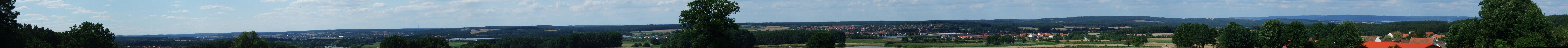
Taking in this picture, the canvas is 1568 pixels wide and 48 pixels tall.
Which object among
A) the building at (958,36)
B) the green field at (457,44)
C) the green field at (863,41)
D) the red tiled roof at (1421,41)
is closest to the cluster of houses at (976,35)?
the building at (958,36)

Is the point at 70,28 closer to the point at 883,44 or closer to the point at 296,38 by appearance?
the point at 883,44

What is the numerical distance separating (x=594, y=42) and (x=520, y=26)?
10942 cm

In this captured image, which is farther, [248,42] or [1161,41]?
[1161,41]

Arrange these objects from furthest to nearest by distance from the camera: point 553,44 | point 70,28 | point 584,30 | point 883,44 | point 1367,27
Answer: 1. point 584,30
2. point 1367,27
3. point 883,44
4. point 553,44
5. point 70,28

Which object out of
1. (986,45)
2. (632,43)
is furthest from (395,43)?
(632,43)

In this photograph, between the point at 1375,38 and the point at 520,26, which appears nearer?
the point at 1375,38

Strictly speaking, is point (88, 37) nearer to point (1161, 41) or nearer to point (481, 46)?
point (481, 46)

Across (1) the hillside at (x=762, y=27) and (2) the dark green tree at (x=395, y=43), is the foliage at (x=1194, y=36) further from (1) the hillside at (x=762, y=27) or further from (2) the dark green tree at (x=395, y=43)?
(1) the hillside at (x=762, y=27)

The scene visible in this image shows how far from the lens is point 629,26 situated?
173000 millimetres

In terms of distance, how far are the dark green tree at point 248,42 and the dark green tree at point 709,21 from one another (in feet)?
98.6

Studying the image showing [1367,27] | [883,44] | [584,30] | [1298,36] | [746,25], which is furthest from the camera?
[584,30]

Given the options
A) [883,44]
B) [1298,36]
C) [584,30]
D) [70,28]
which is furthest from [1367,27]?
[584,30]

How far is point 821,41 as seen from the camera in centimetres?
5169

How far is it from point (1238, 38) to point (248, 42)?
47.3 meters
